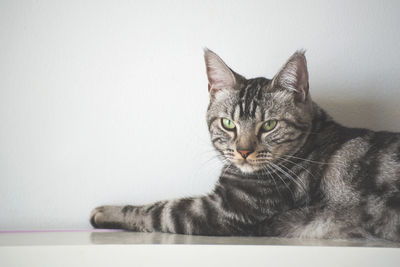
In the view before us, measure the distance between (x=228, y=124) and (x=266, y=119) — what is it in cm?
13

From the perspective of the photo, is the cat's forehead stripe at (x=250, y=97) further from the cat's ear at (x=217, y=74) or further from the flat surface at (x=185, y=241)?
the flat surface at (x=185, y=241)

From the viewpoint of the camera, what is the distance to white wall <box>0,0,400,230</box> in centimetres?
126

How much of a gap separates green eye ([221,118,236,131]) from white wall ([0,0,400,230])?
24 cm

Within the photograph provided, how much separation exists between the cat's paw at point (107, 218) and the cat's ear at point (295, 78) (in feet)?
2.28

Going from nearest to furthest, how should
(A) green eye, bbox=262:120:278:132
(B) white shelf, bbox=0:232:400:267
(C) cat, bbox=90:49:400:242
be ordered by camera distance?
1. (B) white shelf, bbox=0:232:400:267
2. (C) cat, bbox=90:49:400:242
3. (A) green eye, bbox=262:120:278:132

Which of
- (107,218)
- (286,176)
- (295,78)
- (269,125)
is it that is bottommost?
(107,218)

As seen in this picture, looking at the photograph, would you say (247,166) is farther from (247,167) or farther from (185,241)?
(185,241)

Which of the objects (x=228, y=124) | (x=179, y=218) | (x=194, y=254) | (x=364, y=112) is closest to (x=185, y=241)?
(x=194, y=254)

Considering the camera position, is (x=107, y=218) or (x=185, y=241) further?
(x=107, y=218)

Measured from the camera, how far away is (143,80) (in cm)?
129

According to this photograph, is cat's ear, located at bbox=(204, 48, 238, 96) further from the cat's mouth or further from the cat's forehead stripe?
the cat's mouth

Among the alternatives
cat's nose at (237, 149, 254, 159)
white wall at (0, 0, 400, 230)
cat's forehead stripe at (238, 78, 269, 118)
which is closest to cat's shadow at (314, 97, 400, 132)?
white wall at (0, 0, 400, 230)

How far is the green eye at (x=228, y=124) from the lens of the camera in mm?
1043

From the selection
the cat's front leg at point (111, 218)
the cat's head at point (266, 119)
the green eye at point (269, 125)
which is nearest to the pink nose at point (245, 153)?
the cat's head at point (266, 119)
